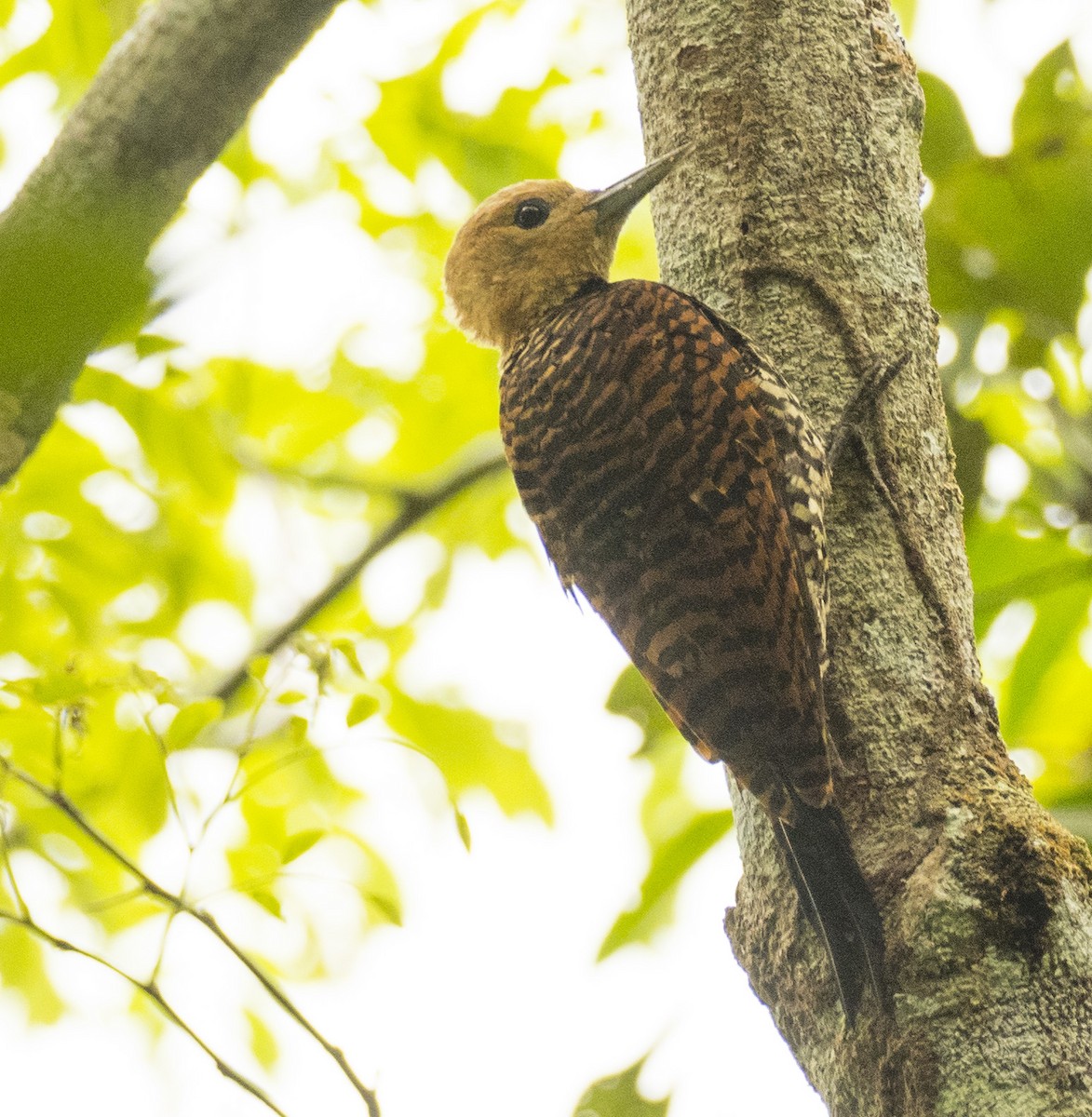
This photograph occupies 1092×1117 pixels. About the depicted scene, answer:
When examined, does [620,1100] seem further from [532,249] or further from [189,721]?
[532,249]

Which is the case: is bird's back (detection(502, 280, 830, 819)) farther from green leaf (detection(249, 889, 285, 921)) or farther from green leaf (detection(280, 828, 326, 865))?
green leaf (detection(249, 889, 285, 921))

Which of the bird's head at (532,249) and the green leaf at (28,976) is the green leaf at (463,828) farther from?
the green leaf at (28,976)

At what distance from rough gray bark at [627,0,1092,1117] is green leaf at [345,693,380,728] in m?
0.69

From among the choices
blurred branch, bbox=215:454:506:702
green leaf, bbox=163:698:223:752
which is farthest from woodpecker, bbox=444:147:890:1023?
blurred branch, bbox=215:454:506:702

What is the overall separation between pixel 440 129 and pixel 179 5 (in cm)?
188

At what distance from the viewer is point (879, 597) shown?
7.18 feet

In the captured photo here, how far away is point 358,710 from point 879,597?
3.04 feet

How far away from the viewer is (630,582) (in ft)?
8.04

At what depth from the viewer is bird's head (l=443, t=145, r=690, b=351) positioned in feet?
11.5

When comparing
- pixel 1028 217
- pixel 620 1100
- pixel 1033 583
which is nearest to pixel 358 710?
pixel 620 1100

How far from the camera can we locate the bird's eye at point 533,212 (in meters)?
3.56

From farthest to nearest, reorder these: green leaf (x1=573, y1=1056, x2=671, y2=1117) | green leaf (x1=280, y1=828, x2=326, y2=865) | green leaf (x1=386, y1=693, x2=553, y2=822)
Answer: green leaf (x1=386, y1=693, x2=553, y2=822)
green leaf (x1=573, y1=1056, x2=671, y2=1117)
green leaf (x1=280, y1=828, x2=326, y2=865)

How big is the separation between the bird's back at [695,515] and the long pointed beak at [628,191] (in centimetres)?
23

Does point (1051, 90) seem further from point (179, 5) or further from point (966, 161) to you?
point (179, 5)
